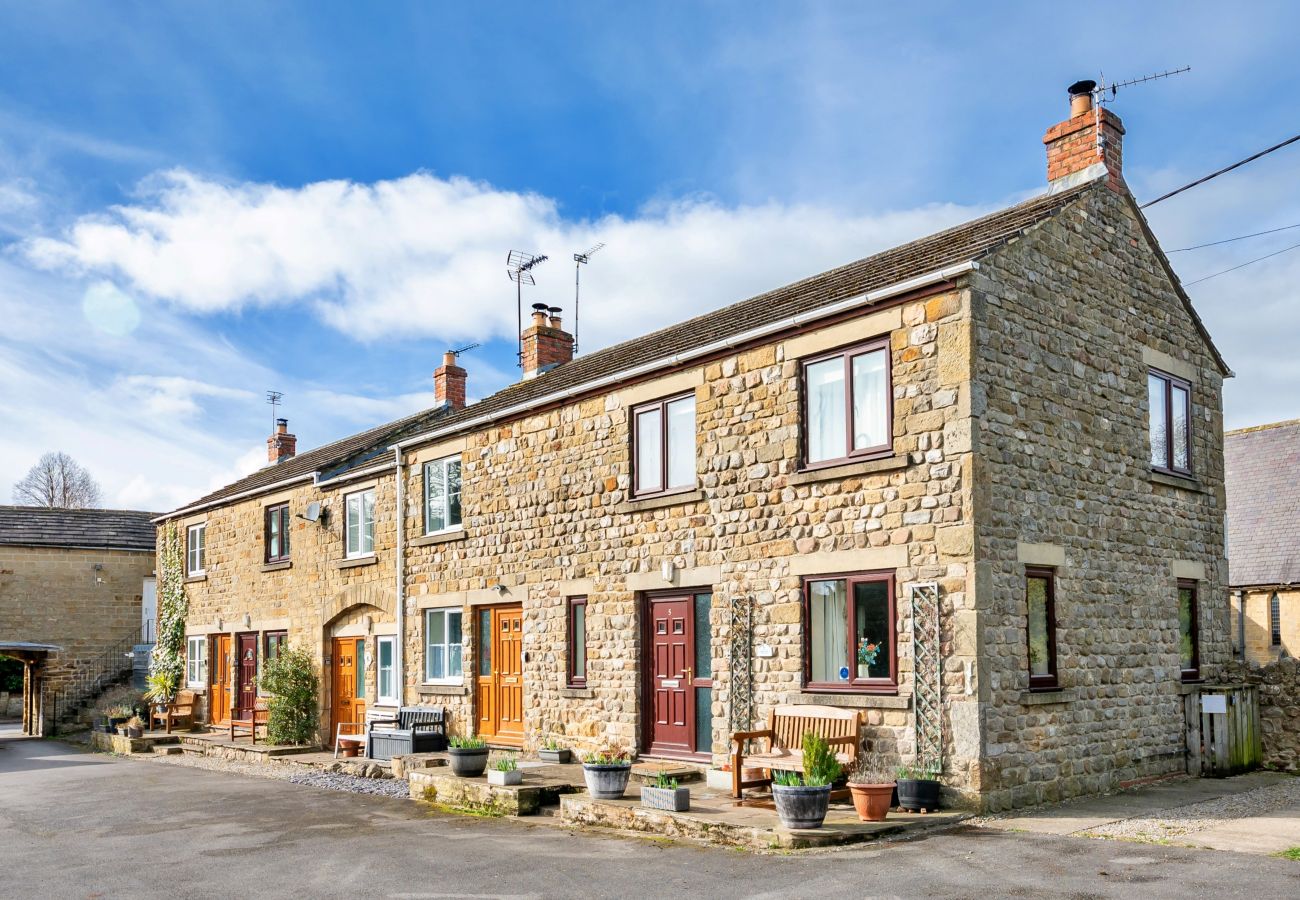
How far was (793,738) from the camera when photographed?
1283cm

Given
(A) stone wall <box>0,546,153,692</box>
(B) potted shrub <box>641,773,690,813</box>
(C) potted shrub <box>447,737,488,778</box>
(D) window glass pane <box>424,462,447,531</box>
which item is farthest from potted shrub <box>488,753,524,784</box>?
(A) stone wall <box>0,546,153,692</box>

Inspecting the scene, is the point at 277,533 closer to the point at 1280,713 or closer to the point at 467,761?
the point at 467,761

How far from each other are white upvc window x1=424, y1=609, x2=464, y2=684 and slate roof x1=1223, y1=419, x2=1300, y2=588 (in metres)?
17.6

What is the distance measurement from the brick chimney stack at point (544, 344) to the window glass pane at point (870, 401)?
10.6 meters

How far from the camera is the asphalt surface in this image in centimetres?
877

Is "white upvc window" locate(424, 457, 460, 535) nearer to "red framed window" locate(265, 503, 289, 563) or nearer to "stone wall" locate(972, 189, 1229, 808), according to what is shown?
"red framed window" locate(265, 503, 289, 563)

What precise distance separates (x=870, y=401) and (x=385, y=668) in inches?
461

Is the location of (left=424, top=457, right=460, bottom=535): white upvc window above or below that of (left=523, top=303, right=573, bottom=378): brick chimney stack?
below

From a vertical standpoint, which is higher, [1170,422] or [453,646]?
[1170,422]

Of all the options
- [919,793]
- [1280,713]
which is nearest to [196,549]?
[919,793]

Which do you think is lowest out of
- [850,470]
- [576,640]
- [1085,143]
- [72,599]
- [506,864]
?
[506,864]

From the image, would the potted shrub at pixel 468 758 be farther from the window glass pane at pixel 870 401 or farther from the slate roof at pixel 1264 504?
the slate roof at pixel 1264 504

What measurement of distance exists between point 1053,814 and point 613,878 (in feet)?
15.7

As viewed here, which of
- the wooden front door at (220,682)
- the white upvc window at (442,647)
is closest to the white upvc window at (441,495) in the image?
the white upvc window at (442,647)
